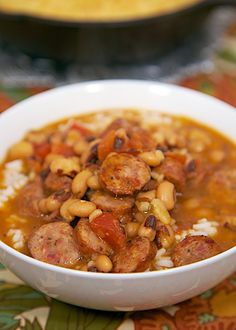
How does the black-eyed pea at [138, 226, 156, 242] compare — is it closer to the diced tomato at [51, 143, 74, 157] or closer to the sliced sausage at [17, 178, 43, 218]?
the sliced sausage at [17, 178, 43, 218]

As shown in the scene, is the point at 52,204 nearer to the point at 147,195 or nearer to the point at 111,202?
the point at 111,202

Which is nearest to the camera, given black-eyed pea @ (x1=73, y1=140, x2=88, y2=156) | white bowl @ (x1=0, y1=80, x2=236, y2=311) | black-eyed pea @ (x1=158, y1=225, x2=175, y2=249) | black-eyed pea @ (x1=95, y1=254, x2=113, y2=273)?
white bowl @ (x1=0, y1=80, x2=236, y2=311)

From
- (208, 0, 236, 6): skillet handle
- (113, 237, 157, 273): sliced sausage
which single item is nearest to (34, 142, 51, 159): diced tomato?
(113, 237, 157, 273): sliced sausage

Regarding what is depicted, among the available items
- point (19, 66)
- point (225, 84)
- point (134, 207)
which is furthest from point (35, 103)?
point (225, 84)

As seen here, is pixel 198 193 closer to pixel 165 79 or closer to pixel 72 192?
pixel 72 192

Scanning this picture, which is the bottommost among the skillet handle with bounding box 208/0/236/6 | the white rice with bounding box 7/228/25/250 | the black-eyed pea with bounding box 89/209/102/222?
the white rice with bounding box 7/228/25/250

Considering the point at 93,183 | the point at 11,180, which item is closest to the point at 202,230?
the point at 93,183
